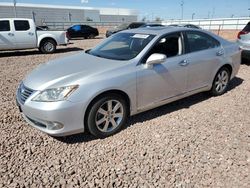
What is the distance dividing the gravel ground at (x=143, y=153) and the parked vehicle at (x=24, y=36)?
25.8ft

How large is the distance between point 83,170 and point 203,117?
2360mm

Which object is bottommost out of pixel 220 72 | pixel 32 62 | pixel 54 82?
pixel 32 62

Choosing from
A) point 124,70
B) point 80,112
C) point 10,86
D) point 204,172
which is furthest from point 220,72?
point 10,86

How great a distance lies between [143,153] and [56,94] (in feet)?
4.52

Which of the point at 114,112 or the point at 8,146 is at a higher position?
the point at 114,112

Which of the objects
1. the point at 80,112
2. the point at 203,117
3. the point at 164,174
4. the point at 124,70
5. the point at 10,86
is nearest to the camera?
the point at 164,174

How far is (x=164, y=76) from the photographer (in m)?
4.03

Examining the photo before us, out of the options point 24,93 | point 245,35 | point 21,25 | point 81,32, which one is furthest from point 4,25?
point 81,32

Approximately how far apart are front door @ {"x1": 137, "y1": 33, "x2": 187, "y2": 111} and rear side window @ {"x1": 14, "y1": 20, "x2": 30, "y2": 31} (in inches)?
374

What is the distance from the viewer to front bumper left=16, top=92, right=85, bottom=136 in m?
3.15

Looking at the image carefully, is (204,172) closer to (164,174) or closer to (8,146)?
(164,174)

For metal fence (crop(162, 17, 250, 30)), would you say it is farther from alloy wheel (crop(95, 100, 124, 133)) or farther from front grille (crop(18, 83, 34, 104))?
front grille (crop(18, 83, 34, 104))

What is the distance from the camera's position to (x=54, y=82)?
333 cm

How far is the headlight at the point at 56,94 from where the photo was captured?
10.5 ft
